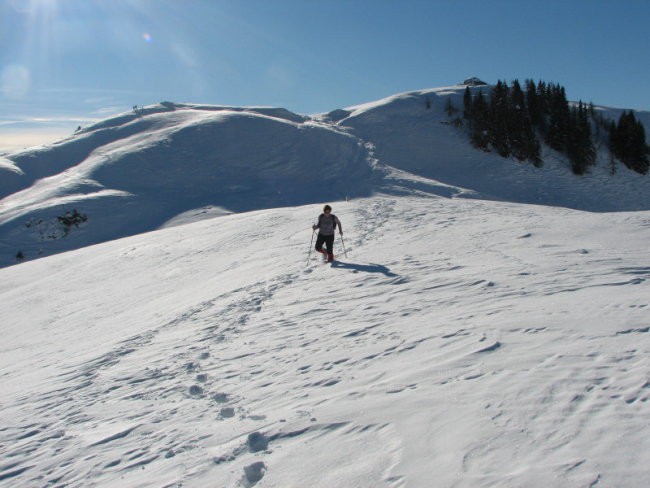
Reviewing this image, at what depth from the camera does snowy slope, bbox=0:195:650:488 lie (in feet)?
13.7

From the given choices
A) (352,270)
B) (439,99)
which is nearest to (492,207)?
(352,270)

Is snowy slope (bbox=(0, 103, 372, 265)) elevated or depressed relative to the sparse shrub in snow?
elevated

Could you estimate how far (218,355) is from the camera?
7625mm

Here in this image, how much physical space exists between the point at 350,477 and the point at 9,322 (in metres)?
14.3

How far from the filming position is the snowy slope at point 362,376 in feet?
13.7

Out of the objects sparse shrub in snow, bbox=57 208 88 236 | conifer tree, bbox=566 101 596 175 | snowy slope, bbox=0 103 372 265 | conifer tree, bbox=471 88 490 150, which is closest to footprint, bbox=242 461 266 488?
snowy slope, bbox=0 103 372 265

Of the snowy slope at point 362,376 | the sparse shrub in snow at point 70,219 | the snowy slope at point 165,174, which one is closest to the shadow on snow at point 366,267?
the snowy slope at point 362,376

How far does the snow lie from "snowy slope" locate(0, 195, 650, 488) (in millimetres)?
29

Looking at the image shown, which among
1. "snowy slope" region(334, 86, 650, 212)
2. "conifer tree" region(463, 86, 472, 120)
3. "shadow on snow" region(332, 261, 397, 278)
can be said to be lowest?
"shadow on snow" region(332, 261, 397, 278)

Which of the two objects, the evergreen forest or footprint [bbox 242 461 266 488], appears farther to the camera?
the evergreen forest

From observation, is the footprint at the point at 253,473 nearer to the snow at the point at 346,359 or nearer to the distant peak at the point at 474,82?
the snow at the point at 346,359

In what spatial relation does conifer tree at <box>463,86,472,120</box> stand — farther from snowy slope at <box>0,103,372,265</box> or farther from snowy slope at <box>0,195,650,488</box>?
snowy slope at <box>0,195,650,488</box>

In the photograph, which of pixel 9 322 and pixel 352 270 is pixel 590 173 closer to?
pixel 352 270

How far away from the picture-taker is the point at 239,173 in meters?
45.0
